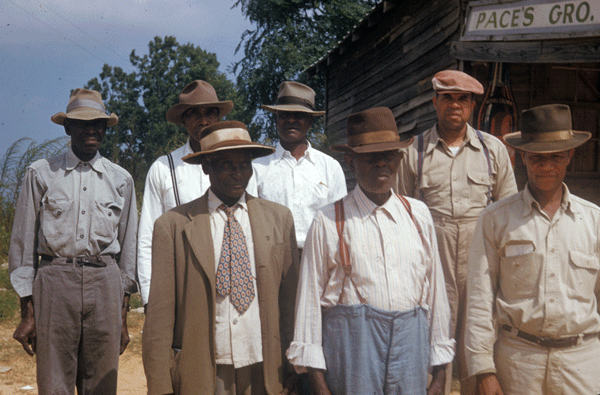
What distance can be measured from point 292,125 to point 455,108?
1109 millimetres

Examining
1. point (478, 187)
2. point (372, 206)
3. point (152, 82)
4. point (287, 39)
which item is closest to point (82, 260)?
point (372, 206)

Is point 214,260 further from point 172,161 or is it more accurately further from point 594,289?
point 594,289

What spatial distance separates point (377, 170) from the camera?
8.10 feet

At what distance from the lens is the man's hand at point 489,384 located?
240 centimetres

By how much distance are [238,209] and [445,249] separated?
1257 millimetres

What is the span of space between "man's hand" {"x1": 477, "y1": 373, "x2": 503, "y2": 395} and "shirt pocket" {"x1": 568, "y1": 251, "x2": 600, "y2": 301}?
1.61ft

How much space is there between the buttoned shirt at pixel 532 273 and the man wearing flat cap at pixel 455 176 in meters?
0.64

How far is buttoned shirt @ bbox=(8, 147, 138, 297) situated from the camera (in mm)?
3525

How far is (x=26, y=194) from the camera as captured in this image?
359cm

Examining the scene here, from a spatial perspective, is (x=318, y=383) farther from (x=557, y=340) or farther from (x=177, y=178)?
(x=177, y=178)

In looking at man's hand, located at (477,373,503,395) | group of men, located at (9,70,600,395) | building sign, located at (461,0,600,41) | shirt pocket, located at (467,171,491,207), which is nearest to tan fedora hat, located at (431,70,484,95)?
shirt pocket, located at (467,171,491,207)

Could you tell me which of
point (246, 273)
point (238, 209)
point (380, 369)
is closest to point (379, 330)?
point (380, 369)

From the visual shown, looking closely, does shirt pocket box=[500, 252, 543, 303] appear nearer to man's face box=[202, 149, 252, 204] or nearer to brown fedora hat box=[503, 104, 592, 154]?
brown fedora hat box=[503, 104, 592, 154]

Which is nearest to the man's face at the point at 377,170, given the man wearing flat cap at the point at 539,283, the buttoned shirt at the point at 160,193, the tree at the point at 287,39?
the man wearing flat cap at the point at 539,283
